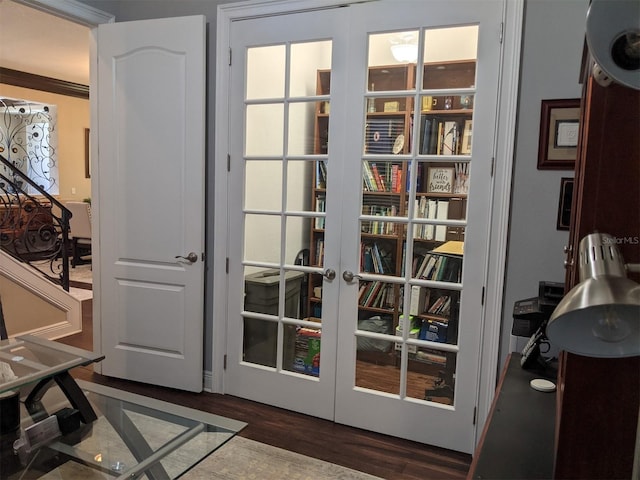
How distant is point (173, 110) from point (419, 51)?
149cm

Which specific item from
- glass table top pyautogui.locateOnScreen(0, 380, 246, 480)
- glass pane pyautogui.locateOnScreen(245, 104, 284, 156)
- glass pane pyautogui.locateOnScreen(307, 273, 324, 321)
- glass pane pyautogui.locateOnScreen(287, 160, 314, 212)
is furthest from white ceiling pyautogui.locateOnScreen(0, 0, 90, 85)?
glass table top pyautogui.locateOnScreen(0, 380, 246, 480)

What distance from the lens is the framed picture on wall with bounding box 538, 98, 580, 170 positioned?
2.17m

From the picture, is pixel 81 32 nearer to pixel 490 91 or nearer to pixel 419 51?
pixel 419 51

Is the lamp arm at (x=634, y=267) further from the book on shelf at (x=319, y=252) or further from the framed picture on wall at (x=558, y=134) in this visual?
the book on shelf at (x=319, y=252)

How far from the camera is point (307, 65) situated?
105 inches

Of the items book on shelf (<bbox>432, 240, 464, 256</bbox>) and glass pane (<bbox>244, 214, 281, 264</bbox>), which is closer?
book on shelf (<bbox>432, 240, 464, 256</bbox>)

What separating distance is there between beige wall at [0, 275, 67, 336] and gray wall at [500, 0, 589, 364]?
3685 millimetres

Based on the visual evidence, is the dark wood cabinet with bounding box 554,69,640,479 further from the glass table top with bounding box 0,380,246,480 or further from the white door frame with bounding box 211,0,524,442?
the white door frame with bounding box 211,0,524,442

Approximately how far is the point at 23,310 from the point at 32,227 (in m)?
4.56

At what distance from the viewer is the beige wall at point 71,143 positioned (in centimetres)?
807

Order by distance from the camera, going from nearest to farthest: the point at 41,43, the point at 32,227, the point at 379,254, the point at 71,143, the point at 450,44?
the point at 450,44, the point at 379,254, the point at 41,43, the point at 32,227, the point at 71,143

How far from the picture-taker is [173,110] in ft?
9.60

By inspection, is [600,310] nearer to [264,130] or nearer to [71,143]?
[264,130]

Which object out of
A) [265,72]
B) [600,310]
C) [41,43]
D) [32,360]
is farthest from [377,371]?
[41,43]
